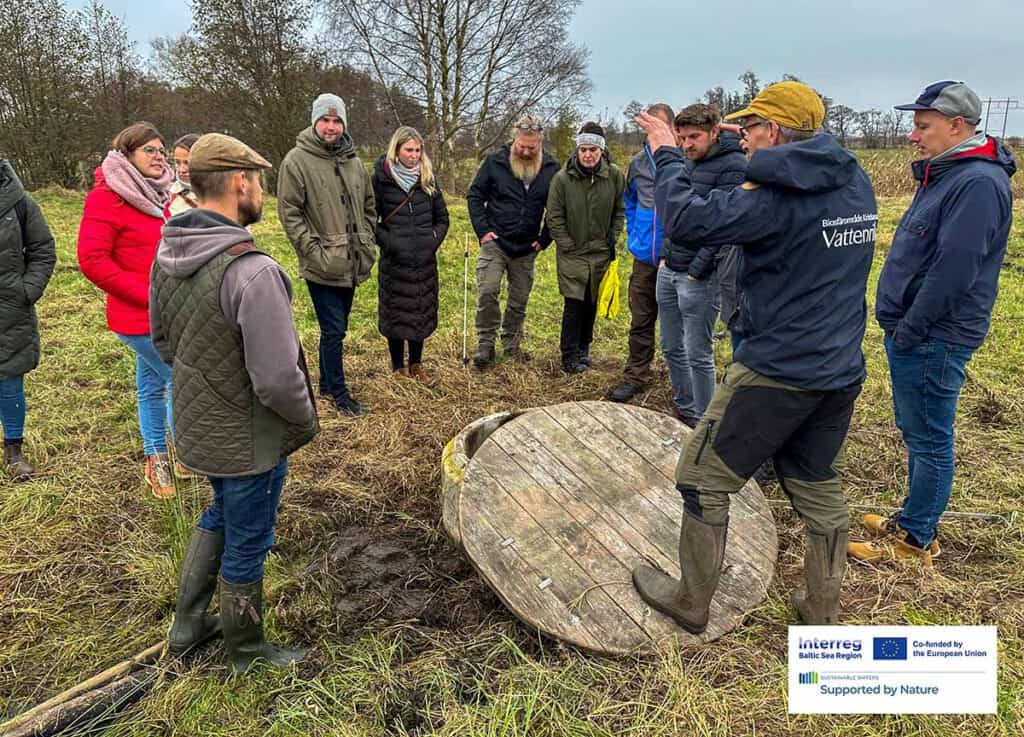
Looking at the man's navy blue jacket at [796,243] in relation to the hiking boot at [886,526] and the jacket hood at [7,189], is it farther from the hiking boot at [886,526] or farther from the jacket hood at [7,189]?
the jacket hood at [7,189]

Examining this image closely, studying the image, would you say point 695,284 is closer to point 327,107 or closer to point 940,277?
point 940,277

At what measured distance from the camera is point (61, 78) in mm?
17781

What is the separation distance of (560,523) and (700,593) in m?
0.77

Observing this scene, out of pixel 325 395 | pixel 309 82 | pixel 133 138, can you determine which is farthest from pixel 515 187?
pixel 309 82

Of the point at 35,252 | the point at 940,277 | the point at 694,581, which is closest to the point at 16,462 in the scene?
the point at 35,252

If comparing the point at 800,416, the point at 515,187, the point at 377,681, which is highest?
the point at 515,187

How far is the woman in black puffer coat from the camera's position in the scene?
5113 millimetres

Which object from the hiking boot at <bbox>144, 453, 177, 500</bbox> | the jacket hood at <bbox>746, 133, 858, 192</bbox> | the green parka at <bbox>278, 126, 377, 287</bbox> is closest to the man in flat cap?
the hiking boot at <bbox>144, 453, 177, 500</bbox>

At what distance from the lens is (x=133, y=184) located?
11.5ft

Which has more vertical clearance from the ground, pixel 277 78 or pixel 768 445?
pixel 277 78

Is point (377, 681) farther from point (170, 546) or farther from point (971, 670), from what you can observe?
point (971, 670)

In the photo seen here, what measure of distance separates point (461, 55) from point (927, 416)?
2161 centimetres

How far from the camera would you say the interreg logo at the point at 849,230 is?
229cm

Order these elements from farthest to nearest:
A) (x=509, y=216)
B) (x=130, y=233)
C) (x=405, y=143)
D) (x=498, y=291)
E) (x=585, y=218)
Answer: (x=498, y=291)
(x=509, y=216)
(x=585, y=218)
(x=405, y=143)
(x=130, y=233)
